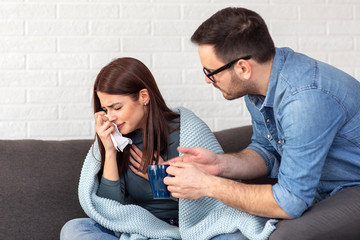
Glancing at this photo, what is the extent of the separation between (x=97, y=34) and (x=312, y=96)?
144 cm

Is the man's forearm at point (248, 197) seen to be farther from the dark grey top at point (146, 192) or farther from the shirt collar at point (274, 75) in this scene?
the dark grey top at point (146, 192)

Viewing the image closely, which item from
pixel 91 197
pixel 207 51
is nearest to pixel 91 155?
pixel 91 197

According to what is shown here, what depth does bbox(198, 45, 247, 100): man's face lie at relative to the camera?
1582 millimetres

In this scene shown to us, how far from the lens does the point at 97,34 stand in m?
2.48

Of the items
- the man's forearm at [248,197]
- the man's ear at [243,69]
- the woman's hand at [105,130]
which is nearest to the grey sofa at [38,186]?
the woman's hand at [105,130]

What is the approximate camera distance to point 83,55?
247 cm

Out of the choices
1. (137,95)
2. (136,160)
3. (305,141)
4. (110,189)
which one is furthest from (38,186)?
(305,141)

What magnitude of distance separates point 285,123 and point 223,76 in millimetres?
295

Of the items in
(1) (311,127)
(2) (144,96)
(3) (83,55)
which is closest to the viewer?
(1) (311,127)

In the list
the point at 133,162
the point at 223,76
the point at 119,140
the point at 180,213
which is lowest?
the point at 180,213

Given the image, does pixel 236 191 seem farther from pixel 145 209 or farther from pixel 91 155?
pixel 91 155

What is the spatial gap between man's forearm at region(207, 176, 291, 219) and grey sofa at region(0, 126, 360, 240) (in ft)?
2.12

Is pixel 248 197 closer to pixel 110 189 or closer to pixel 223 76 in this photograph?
pixel 223 76

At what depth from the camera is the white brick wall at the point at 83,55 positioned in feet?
7.98
